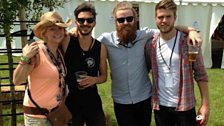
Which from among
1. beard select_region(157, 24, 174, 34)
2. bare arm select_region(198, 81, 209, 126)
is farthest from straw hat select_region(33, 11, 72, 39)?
bare arm select_region(198, 81, 209, 126)

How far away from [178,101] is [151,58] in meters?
0.51

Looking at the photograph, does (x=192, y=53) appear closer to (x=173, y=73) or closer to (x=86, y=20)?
(x=173, y=73)

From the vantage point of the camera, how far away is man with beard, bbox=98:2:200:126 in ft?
14.4

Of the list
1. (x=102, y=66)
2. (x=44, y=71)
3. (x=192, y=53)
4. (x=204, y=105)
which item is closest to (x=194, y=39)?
(x=192, y=53)

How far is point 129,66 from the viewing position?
4441 mm

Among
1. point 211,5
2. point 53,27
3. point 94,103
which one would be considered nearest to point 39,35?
point 53,27

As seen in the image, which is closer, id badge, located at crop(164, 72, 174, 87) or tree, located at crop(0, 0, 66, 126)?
id badge, located at crop(164, 72, 174, 87)

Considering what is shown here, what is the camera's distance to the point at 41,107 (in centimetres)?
387

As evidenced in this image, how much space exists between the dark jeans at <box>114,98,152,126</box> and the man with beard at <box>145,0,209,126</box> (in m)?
0.26

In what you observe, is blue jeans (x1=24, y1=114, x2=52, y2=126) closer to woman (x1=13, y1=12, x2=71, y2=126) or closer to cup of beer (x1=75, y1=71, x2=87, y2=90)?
woman (x1=13, y1=12, x2=71, y2=126)

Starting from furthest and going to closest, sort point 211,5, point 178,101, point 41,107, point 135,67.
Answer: point 211,5, point 135,67, point 178,101, point 41,107

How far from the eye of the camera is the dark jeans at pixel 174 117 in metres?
4.19

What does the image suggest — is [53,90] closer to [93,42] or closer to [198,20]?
[93,42]

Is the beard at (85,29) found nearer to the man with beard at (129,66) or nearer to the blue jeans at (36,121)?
the man with beard at (129,66)
